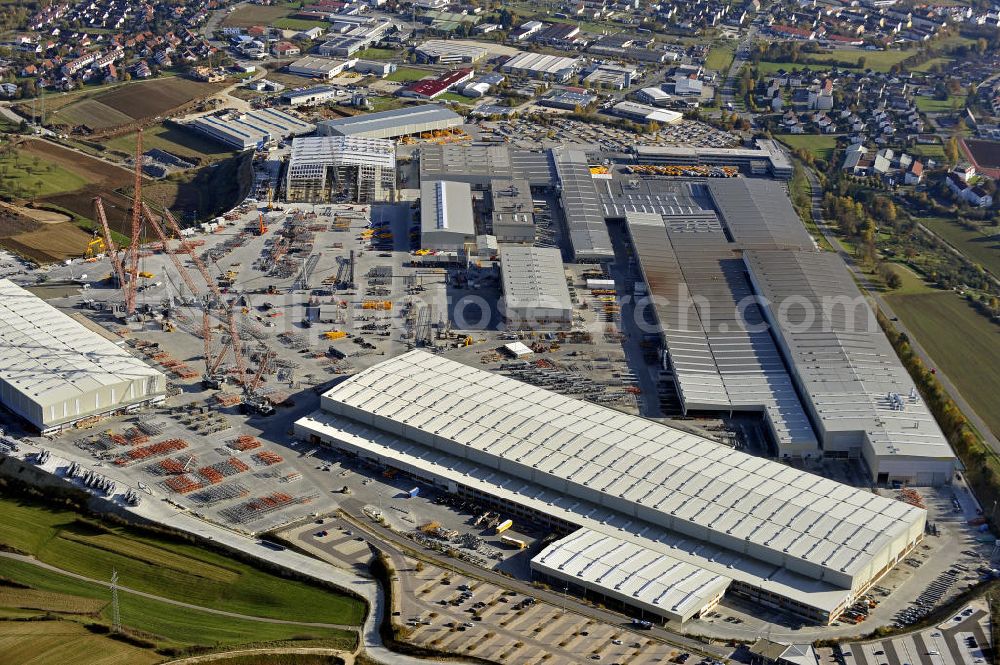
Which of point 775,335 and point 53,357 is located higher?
point 775,335

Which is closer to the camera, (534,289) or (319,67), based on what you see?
(534,289)

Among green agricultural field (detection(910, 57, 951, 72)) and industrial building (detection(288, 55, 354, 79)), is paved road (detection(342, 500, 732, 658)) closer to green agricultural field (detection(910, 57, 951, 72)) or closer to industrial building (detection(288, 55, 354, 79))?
industrial building (detection(288, 55, 354, 79))

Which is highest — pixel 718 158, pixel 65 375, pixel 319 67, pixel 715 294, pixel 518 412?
pixel 718 158

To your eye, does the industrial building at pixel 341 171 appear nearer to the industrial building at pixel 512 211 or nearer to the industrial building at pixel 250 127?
the industrial building at pixel 512 211

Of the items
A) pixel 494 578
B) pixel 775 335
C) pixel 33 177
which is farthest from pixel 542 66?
pixel 494 578

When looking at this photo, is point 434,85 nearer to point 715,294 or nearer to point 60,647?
point 715,294

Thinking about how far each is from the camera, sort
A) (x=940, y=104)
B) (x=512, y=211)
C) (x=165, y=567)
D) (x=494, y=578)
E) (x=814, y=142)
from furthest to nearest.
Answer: (x=940, y=104) → (x=814, y=142) → (x=512, y=211) → (x=165, y=567) → (x=494, y=578)
